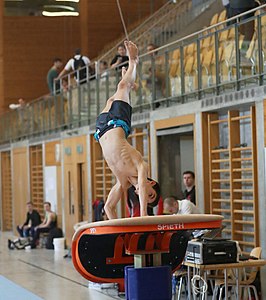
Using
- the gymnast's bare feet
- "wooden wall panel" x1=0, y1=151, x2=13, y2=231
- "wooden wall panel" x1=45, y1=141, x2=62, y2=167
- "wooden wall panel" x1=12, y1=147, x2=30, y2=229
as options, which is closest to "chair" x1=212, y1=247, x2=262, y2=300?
the gymnast's bare feet

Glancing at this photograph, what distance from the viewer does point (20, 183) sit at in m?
26.7

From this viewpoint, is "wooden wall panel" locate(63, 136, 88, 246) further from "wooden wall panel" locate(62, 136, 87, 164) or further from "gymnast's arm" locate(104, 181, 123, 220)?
"gymnast's arm" locate(104, 181, 123, 220)

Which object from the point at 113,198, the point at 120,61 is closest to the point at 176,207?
the point at 113,198

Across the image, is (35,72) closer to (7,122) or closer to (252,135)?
(7,122)

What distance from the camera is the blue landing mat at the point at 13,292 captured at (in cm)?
1256

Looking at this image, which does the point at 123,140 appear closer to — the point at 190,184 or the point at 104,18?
→ the point at 190,184

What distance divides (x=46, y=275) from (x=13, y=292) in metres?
2.56

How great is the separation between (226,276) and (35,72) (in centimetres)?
2055

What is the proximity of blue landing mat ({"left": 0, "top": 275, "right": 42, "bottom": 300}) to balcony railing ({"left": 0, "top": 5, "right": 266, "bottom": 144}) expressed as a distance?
3.78m

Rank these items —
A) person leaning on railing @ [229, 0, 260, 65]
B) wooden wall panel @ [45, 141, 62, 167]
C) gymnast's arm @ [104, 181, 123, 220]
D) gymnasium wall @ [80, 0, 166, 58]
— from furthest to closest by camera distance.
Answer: gymnasium wall @ [80, 0, 166, 58] < wooden wall panel @ [45, 141, 62, 167] < person leaning on railing @ [229, 0, 260, 65] < gymnast's arm @ [104, 181, 123, 220]

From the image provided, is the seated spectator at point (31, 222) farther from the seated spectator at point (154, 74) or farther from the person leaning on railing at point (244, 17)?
the person leaning on railing at point (244, 17)

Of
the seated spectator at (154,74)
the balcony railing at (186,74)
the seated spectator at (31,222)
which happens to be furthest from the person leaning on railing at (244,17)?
the seated spectator at (31,222)

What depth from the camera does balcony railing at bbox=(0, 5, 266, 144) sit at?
450 inches

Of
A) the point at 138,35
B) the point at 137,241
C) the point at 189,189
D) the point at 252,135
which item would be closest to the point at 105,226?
the point at 137,241
